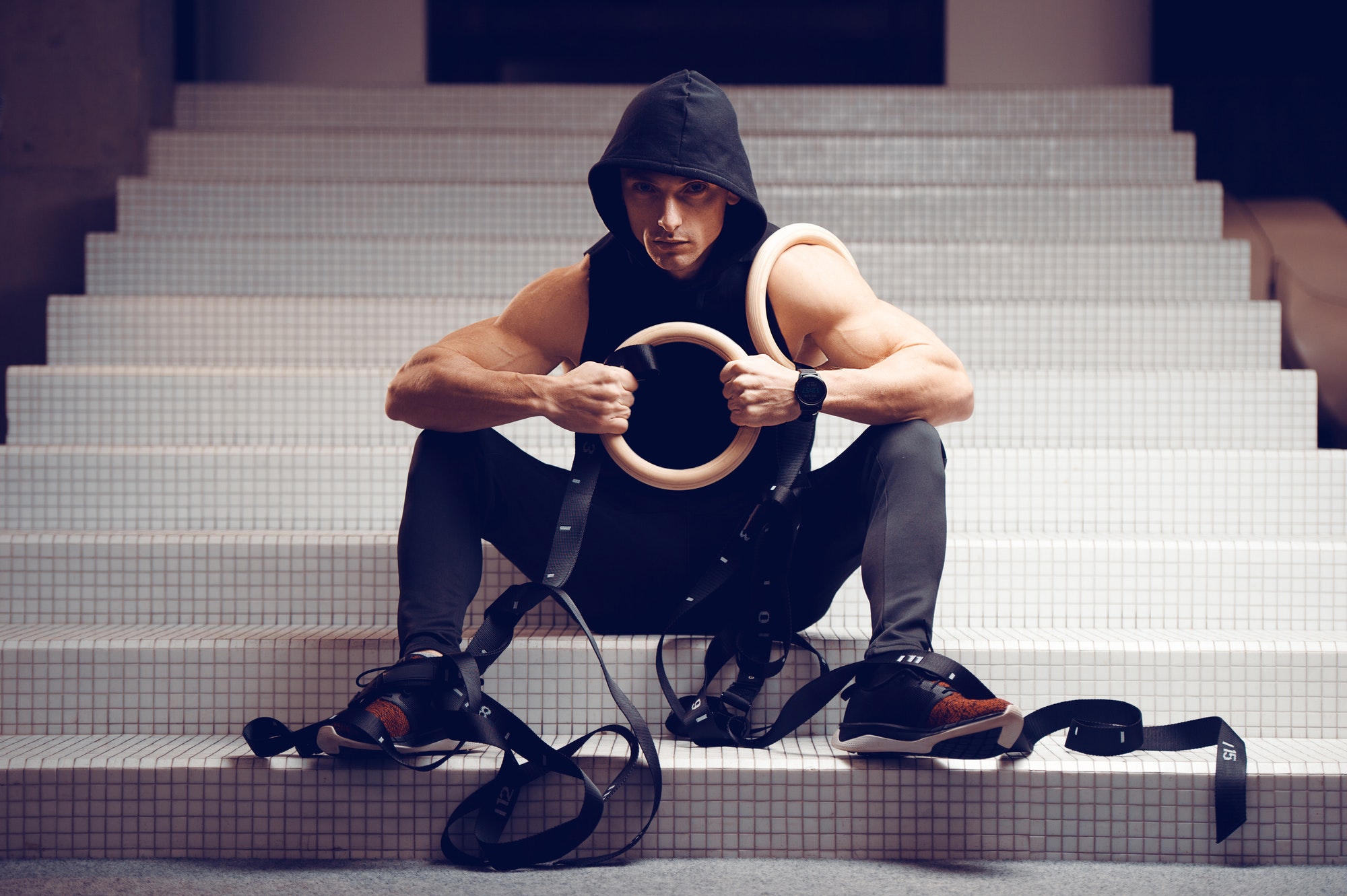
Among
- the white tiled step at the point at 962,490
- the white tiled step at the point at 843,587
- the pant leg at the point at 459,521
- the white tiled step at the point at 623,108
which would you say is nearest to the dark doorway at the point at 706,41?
the white tiled step at the point at 623,108

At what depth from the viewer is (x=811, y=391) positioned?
140 cm

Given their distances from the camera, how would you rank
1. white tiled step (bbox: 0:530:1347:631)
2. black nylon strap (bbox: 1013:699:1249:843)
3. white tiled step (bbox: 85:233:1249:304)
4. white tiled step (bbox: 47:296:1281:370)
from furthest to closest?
white tiled step (bbox: 85:233:1249:304) < white tiled step (bbox: 47:296:1281:370) < white tiled step (bbox: 0:530:1347:631) < black nylon strap (bbox: 1013:699:1249:843)

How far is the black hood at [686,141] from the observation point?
1.47 metres

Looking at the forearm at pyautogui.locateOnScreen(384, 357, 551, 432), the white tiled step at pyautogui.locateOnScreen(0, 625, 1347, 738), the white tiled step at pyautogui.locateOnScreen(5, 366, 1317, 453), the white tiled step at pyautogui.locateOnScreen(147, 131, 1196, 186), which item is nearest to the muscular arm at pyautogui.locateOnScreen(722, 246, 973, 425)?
the forearm at pyautogui.locateOnScreen(384, 357, 551, 432)

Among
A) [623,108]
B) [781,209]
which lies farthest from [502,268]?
[623,108]

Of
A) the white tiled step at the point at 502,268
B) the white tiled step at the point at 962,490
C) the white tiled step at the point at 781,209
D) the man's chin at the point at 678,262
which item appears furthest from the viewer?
the white tiled step at the point at 781,209

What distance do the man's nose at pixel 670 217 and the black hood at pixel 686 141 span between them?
45mm

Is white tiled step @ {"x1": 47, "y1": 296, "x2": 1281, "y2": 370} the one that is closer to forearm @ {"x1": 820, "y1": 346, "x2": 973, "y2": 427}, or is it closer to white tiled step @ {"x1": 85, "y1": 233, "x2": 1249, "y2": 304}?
white tiled step @ {"x1": 85, "y1": 233, "x2": 1249, "y2": 304}

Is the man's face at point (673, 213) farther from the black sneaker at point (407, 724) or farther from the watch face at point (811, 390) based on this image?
the black sneaker at point (407, 724)

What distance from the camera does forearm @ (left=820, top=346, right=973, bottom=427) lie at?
1.41 meters

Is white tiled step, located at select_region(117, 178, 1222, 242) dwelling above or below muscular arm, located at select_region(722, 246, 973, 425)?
above

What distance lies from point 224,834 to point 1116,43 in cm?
399

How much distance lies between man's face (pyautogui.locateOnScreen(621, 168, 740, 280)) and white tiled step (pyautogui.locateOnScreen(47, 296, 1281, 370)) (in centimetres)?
103

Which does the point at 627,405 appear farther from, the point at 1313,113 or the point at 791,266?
the point at 1313,113
